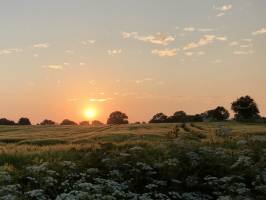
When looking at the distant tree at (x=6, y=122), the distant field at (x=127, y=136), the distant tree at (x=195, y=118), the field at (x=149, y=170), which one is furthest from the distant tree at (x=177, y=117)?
the field at (x=149, y=170)

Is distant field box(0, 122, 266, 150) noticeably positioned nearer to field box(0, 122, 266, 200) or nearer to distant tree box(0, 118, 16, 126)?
field box(0, 122, 266, 200)

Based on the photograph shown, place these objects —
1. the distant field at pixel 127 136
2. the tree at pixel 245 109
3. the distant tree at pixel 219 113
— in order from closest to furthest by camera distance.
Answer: the distant field at pixel 127 136
the tree at pixel 245 109
the distant tree at pixel 219 113

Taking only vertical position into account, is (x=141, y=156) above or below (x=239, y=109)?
below

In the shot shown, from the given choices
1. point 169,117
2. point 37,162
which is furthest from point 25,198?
point 169,117

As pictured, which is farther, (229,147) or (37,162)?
(229,147)

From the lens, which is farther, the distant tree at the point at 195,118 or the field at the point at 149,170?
the distant tree at the point at 195,118

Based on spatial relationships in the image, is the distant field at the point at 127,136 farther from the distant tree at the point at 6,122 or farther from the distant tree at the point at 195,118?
the distant tree at the point at 6,122

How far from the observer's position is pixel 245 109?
157 metres

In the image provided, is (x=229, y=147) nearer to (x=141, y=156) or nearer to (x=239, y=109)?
(x=141, y=156)

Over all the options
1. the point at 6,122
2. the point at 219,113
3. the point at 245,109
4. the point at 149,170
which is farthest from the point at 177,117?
the point at 149,170

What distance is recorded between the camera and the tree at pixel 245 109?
511 ft

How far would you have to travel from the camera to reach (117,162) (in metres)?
24.9

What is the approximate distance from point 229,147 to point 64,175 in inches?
398

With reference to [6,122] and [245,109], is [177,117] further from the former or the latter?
[6,122]
